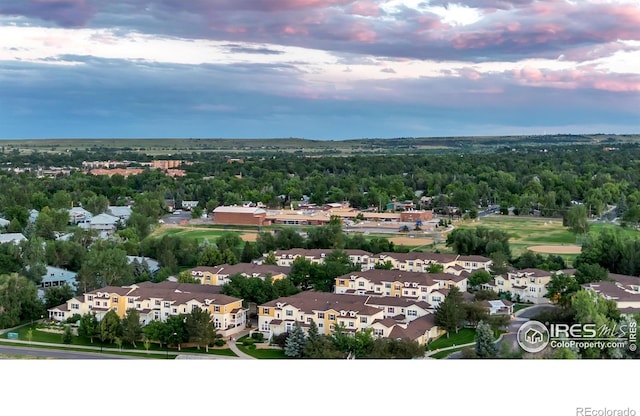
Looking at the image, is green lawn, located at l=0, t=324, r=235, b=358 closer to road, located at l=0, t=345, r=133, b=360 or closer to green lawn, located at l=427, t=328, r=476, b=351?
road, located at l=0, t=345, r=133, b=360

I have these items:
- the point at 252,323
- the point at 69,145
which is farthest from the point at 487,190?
the point at 69,145

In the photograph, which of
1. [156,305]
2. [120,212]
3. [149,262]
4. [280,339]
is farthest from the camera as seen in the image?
[120,212]

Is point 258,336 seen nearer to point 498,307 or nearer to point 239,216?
point 498,307

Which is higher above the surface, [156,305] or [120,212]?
[156,305]

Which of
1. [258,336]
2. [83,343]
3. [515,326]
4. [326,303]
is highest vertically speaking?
[326,303]

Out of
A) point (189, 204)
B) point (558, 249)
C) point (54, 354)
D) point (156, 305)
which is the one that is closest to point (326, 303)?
point (156, 305)

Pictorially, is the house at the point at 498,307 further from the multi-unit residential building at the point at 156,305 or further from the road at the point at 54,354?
the road at the point at 54,354

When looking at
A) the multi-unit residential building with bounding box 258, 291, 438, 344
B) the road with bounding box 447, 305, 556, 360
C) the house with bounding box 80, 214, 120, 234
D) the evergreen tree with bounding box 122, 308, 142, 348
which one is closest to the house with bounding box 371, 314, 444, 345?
the multi-unit residential building with bounding box 258, 291, 438, 344

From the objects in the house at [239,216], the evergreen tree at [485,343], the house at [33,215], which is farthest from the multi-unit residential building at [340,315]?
the house at [33,215]
